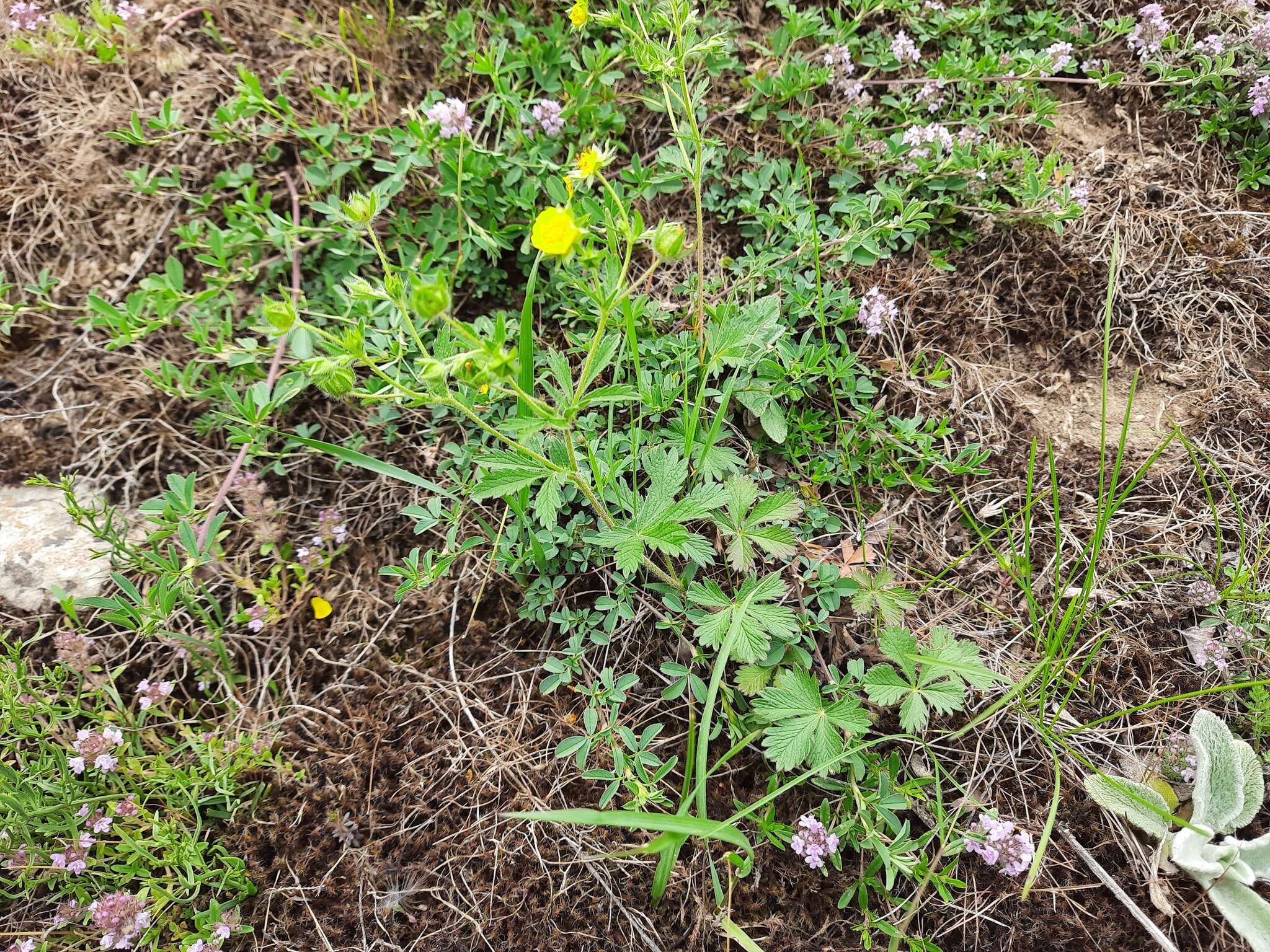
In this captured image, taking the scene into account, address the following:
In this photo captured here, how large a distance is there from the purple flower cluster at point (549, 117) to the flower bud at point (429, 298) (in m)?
1.25

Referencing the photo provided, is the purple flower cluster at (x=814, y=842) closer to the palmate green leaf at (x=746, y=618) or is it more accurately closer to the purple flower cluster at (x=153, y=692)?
the palmate green leaf at (x=746, y=618)

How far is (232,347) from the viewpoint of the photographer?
7.16 feet

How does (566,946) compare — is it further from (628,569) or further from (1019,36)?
(1019,36)

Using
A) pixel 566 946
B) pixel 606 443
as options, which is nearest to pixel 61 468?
pixel 606 443

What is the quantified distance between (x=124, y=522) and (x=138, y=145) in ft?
4.51

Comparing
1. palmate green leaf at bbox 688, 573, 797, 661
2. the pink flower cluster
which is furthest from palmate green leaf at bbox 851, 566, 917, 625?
the pink flower cluster

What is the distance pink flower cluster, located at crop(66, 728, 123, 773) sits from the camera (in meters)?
1.78

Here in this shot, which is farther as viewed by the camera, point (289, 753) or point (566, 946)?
point (289, 753)

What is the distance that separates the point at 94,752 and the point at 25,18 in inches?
99.0

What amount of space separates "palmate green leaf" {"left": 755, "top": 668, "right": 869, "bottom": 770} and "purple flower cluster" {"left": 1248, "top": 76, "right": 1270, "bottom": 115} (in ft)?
7.56

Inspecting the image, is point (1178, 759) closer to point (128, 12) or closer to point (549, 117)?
Result: point (549, 117)

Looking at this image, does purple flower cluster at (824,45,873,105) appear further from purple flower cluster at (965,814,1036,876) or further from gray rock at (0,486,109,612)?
gray rock at (0,486,109,612)

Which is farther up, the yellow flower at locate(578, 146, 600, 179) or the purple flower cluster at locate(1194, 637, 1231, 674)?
the yellow flower at locate(578, 146, 600, 179)

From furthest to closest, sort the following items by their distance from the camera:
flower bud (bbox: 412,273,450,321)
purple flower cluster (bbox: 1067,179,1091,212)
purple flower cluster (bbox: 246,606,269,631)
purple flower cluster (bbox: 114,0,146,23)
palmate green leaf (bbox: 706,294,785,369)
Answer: purple flower cluster (bbox: 114,0,146,23) < purple flower cluster (bbox: 1067,179,1091,212) < purple flower cluster (bbox: 246,606,269,631) < palmate green leaf (bbox: 706,294,785,369) < flower bud (bbox: 412,273,450,321)
